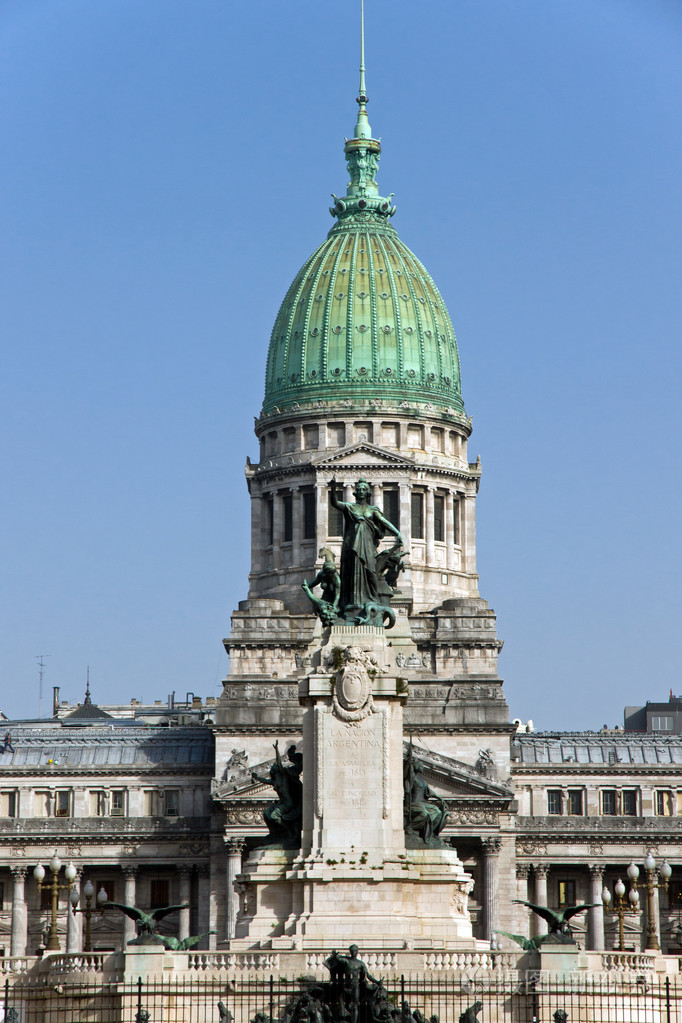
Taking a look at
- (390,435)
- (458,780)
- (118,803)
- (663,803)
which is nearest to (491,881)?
(458,780)

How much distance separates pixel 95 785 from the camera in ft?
497

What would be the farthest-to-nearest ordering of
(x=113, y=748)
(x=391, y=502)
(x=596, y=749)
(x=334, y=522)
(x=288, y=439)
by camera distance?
(x=288, y=439) < (x=391, y=502) < (x=334, y=522) < (x=596, y=749) < (x=113, y=748)

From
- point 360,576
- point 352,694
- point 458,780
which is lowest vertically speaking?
point 352,694

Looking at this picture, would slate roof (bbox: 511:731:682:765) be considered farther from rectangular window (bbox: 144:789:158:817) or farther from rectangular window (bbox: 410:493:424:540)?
rectangular window (bbox: 144:789:158:817)

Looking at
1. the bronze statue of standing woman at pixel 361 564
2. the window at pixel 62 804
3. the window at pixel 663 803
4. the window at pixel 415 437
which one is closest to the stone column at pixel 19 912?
the window at pixel 62 804

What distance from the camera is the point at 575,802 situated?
15225cm

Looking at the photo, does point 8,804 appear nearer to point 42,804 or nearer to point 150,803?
→ point 42,804

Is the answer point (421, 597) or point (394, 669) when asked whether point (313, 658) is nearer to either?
point (394, 669)

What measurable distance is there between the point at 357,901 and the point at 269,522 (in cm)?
9237

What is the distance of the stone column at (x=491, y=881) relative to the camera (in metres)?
138

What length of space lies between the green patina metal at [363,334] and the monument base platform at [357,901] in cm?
9028

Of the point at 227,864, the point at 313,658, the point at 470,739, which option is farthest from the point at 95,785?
the point at 313,658

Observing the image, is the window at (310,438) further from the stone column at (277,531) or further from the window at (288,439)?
the stone column at (277,531)

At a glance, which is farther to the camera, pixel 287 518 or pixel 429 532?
pixel 287 518
